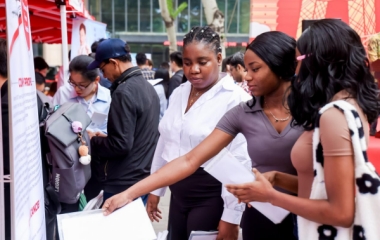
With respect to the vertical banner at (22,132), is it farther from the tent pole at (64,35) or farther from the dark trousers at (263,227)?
the tent pole at (64,35)

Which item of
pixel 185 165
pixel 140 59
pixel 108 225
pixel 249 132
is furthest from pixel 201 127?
pixel 140 59

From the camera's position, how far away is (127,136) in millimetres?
3217

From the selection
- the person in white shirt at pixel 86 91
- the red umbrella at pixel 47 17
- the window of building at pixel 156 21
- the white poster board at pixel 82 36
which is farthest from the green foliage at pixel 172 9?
the window of building at pixel 156 21

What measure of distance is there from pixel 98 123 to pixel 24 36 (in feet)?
6.44

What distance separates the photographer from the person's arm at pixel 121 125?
319 cm

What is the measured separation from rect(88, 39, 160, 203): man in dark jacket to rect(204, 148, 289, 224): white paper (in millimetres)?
1294

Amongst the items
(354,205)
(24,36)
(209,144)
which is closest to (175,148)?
(209,144)

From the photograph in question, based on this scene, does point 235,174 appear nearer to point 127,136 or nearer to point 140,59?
point 127,136

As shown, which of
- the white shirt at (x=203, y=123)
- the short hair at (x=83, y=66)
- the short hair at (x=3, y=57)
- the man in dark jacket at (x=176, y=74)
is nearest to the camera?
the short hair at (x=3, y=57)

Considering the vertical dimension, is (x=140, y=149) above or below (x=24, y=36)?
below

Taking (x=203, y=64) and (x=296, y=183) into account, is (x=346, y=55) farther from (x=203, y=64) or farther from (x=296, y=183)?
(x=203, y=64)

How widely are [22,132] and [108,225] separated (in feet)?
1.87

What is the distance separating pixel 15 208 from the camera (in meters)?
1.71

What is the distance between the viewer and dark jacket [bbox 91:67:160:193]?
320 cm
